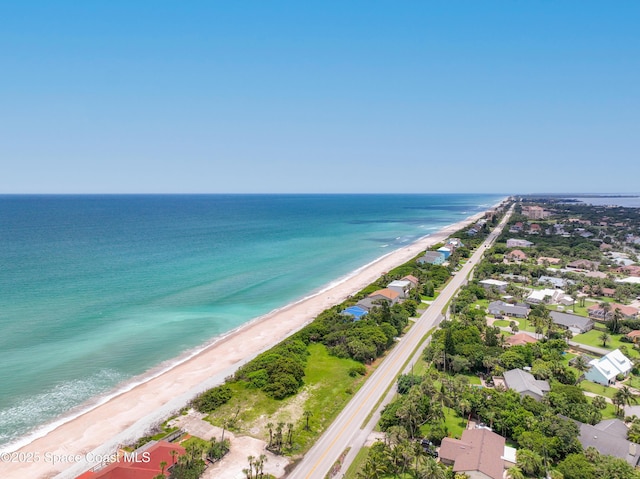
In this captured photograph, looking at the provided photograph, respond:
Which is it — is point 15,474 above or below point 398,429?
below

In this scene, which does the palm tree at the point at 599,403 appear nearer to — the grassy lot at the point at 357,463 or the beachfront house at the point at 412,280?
the grassy lot at the point at 357,463

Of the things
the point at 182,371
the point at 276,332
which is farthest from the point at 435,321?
the point at 182,371

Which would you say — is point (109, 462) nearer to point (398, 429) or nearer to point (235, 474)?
point (235, 474)

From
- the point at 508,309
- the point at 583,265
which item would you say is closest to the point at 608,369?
the point at 508,309

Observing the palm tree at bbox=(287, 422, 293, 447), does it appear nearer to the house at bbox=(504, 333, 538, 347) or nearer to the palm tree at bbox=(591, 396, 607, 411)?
the palm tree at bbox=(591, 396, 607, 411)

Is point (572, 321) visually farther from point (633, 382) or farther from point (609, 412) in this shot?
point (609, 412)
